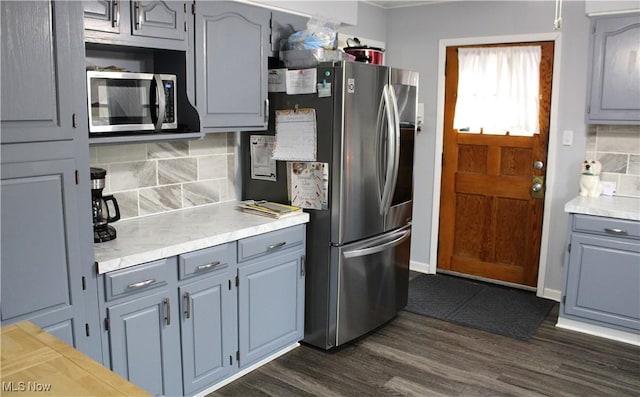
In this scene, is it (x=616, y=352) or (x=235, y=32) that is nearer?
(x=235, y=32)

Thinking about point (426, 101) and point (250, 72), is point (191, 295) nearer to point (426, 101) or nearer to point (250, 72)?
point (250, 72)

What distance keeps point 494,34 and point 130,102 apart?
3.12 meters

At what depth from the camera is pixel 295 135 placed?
133 inches

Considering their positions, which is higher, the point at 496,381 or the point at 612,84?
the point at 612,84

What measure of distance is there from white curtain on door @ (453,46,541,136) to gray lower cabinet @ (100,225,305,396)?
2171 mm

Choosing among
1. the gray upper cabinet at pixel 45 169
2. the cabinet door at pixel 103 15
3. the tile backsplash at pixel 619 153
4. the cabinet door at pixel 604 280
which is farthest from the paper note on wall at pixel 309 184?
the tile backsplash at pixel 619 153

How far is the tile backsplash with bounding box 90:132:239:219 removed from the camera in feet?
9.93

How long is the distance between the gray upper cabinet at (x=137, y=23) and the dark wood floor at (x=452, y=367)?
185 cm

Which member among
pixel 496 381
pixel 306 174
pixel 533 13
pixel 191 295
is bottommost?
pixel 496 381

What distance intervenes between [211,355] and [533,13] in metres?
3.48

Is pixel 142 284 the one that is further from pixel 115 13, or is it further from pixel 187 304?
pixel 115 13

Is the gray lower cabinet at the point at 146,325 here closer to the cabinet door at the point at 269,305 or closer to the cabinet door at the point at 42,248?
the cabinet door at the point at 42,248

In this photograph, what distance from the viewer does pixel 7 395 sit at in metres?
1.43

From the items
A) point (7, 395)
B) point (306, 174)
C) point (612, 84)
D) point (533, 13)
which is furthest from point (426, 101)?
point (7, 395)
